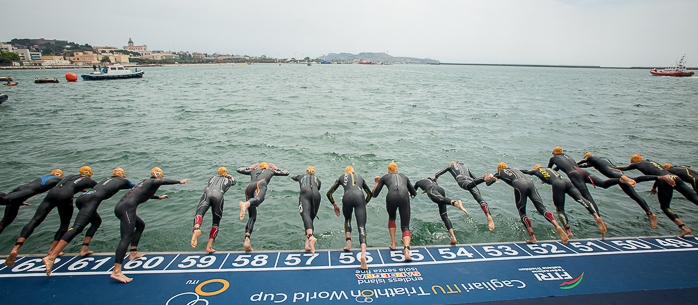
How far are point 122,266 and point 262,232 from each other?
15.3 ft

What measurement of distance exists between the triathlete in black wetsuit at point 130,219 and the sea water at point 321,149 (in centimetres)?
244

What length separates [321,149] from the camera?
21.9 m

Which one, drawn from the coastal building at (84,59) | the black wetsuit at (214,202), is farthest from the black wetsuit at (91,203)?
the coastal building at (84,59)

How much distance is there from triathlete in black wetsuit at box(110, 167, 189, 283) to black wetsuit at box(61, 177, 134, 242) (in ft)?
2.01

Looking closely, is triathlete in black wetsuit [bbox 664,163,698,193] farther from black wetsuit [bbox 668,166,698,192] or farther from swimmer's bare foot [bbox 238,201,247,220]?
swimmer's bare foot [bbox 238,201,247,220]

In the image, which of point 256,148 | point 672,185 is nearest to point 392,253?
point 672,185

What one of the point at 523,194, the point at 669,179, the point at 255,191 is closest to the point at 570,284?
the point at 523,194

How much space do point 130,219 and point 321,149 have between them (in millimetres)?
14457

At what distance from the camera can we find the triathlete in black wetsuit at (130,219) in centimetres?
736

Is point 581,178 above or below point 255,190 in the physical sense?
above

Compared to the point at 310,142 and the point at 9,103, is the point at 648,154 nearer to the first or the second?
the point at 310,142

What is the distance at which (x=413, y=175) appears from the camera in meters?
17.4

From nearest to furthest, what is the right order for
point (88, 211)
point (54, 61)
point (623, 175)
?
point (88, 211)
point (623, 175)
point (54, 61)

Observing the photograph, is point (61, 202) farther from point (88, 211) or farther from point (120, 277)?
point (120, 277)
